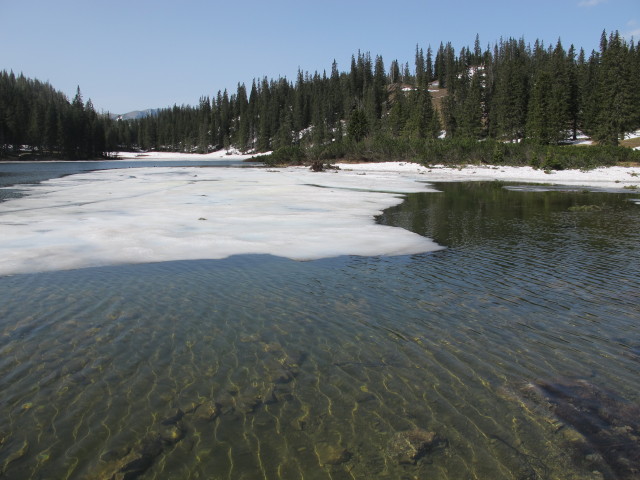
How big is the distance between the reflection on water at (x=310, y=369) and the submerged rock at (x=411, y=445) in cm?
2

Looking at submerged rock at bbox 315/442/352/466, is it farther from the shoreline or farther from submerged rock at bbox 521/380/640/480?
the shoreline

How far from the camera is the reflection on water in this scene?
3764mm

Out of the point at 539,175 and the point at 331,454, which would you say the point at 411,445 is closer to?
the point at 331,454

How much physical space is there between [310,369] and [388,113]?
4630 inches

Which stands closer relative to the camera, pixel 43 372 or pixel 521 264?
pixel 43 372

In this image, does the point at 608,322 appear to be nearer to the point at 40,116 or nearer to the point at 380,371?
the point at 380,371

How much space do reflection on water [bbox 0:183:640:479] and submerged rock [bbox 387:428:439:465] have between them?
18mm

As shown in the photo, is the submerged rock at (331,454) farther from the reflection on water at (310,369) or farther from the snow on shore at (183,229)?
the snow on shore at (183,229)

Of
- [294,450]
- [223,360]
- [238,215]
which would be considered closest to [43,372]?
[223,360]

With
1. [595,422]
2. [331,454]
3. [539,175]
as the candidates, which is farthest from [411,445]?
[539,175]

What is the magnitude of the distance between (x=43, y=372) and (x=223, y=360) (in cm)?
211

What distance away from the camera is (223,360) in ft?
17.9

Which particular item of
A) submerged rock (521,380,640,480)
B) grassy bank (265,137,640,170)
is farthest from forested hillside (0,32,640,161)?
submerged rock (521,380,640,480)

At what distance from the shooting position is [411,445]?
3924 mm
